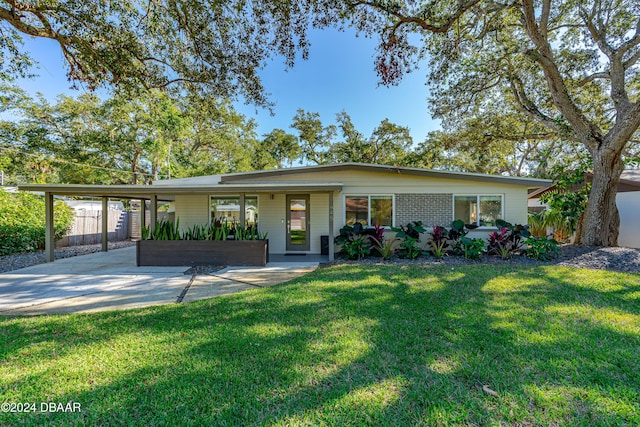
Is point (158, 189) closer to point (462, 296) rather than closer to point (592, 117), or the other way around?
point (462, 296)

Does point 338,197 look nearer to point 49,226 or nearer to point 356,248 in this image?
point 356,248

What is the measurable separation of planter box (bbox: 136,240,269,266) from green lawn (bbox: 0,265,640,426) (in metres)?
3.09

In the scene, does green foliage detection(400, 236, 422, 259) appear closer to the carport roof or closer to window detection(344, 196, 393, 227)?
window detection(344, 196, 393, 227)

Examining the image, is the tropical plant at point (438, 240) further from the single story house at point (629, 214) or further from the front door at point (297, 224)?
the single story house at point (629, 214)

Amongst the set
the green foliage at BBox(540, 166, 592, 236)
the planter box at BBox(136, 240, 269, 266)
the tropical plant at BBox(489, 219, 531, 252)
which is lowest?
the planter box at BBox(136, 240, 269, 266)

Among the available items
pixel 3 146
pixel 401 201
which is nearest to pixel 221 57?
pixel 401 201

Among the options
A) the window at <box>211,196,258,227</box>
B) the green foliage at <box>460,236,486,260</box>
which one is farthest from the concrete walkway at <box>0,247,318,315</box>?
the green foliage at <box>460,236,486,260</box>

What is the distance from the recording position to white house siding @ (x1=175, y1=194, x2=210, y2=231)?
988 centimetres

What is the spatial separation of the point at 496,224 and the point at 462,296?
5.41 metres

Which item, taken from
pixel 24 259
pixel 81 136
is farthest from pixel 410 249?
pixel 81 136

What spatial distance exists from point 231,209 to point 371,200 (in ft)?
16.5

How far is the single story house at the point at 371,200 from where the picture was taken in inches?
354

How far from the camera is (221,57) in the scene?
659 centimetres

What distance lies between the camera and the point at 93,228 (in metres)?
12.9
